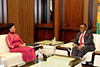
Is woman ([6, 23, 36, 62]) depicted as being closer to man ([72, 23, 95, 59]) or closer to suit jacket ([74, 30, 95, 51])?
man ([72, 23, 95, 59])

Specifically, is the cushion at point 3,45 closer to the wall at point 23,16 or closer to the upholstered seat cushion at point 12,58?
the upholstered seat cushion at point 12,58

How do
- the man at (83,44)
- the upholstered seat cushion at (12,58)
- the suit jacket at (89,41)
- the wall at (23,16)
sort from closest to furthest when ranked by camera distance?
the upholstered seat cushion at (12,58), the man at (83,44), the suit jacket at (89,41), the wall at (23,16)

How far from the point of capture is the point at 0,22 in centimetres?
610

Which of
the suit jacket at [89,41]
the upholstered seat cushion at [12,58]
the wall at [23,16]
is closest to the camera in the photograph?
the upholstered seat cushion at [12,58]

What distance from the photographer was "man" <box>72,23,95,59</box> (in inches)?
154

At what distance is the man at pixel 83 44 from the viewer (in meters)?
3.92

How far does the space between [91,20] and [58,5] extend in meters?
1.45

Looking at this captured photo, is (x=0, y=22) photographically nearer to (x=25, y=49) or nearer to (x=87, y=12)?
(x=25, y=49)

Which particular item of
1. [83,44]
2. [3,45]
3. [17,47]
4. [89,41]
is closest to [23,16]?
[17,47]

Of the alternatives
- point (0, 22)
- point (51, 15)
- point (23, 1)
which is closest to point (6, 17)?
point (0, 22)

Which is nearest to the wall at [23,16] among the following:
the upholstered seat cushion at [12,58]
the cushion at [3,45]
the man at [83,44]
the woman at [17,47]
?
the woman at [17,47]

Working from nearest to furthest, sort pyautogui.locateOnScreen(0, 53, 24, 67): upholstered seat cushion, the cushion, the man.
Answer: pyautogui.locateOnScreen(0, 53, 24, 67): upholstered seat cushion, the cushion, the man

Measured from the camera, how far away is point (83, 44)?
167 inches

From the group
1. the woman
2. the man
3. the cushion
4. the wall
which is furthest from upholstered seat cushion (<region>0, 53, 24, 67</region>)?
the wall
